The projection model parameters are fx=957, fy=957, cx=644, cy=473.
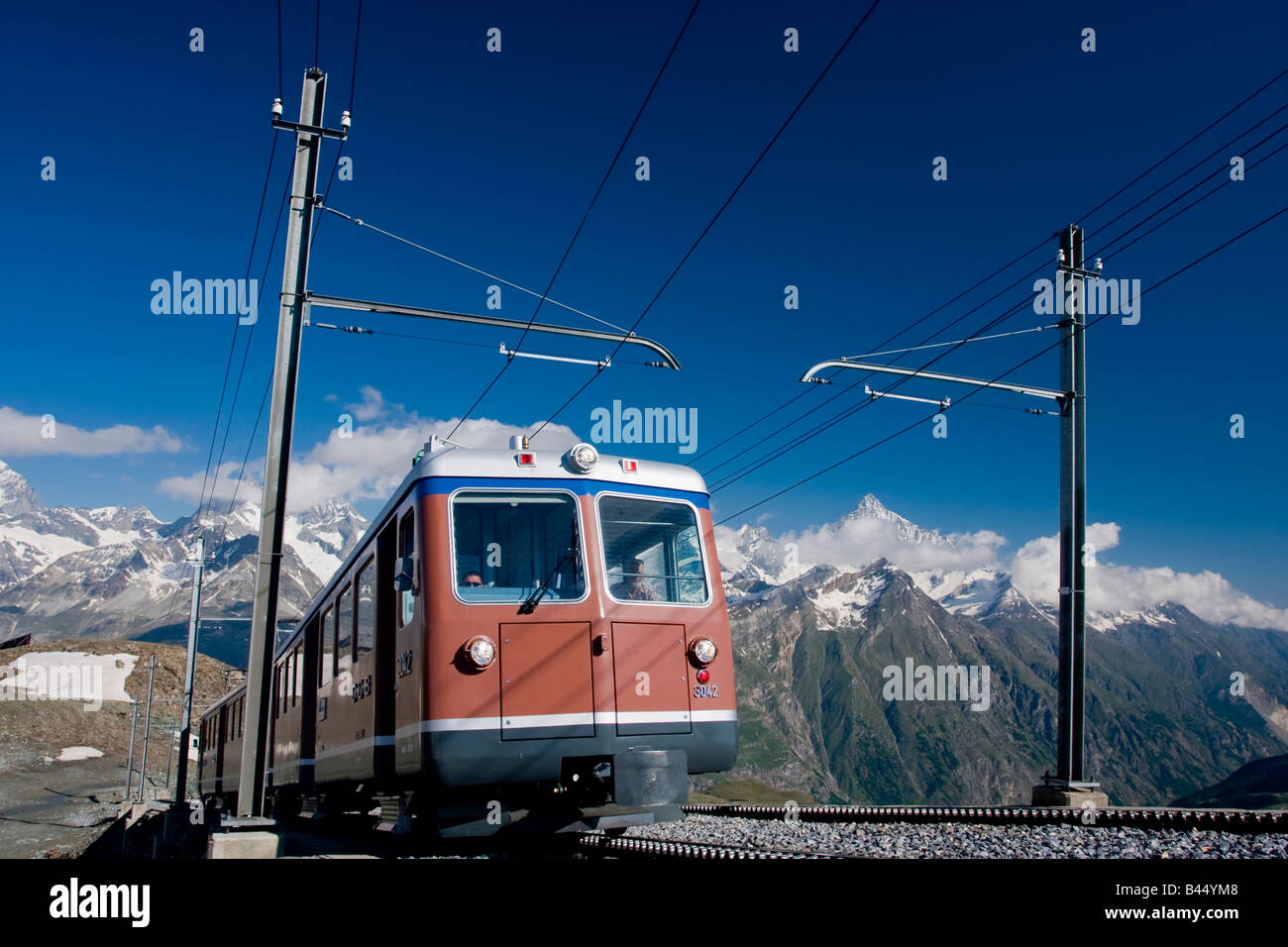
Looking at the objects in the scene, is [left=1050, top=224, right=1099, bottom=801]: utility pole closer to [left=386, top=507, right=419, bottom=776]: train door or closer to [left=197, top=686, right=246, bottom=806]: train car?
[left=386, top=507, right=419, bottom=776]: train door

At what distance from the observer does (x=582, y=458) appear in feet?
34.3

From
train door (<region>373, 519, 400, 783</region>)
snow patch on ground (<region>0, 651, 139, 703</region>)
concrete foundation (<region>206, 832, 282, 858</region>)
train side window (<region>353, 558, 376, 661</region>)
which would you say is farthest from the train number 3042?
snow patch on ground (<region>0, 651, 139, 703</region>)

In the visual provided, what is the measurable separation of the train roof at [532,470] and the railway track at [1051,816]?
20.1 ft

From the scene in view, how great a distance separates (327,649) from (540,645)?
18.0 feet

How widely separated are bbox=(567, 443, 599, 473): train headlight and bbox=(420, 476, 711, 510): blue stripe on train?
144 mm

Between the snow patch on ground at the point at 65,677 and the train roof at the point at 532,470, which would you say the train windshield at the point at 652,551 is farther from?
the snow patch on ground at the point at 65,677

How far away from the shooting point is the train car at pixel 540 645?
30.0 feet

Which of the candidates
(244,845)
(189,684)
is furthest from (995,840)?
(189,684)

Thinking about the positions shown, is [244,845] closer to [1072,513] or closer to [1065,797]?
[1065,797]

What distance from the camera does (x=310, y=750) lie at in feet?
47.2

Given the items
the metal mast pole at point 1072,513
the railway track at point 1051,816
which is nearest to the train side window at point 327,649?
the railway track at point 1051,816
